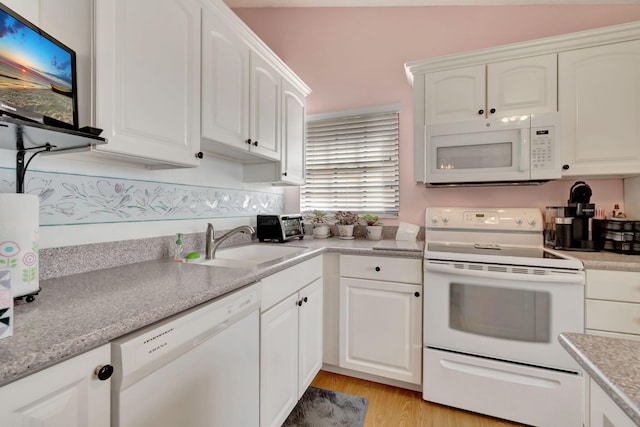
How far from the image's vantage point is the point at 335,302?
6.30 feet

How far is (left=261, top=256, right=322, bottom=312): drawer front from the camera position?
125cm

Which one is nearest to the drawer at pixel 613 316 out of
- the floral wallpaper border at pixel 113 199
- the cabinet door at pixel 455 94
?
the cabinet door at pixel 455 94

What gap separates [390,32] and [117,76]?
2.24 metres

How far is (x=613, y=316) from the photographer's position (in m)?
1.36

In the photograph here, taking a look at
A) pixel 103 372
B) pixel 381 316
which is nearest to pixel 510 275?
pixel 381 316

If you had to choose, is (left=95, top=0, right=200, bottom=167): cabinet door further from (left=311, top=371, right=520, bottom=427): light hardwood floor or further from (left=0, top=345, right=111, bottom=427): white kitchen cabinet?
(left=311, top=371, right=520, bottom=427): light hardwood floor

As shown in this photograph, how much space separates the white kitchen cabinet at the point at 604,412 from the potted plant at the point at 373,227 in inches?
68.5

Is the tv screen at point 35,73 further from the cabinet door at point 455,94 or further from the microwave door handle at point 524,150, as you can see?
the microwave door handle at point 524,150

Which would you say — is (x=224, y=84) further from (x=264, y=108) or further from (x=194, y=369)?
(x=194, y=369)

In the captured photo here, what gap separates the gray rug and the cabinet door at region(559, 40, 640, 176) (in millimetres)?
1968

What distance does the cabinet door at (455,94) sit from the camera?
1854mm

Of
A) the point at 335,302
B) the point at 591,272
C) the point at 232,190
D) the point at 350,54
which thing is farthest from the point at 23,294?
the point at 350,54

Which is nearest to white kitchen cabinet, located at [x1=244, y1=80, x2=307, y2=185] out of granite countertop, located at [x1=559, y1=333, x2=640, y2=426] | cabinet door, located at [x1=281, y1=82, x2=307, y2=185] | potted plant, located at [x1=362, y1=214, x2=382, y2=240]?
cabinet door, located at [x1=281, y1=82, x2=307, y2=185]

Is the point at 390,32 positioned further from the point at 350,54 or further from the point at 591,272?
the point at 591,272
